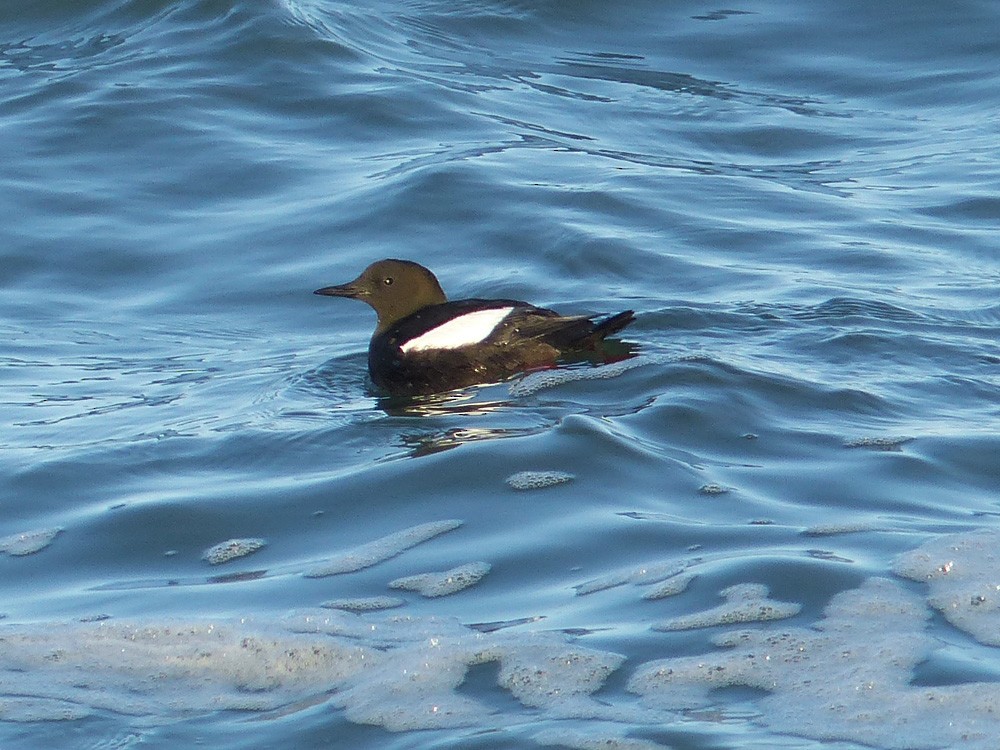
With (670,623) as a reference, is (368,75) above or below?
above

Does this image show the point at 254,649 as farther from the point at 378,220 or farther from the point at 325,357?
the point at 378,220

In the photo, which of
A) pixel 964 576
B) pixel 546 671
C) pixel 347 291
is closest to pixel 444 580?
pixel 546 671

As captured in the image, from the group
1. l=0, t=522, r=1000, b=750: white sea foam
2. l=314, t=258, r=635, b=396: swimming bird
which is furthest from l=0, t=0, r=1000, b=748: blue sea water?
l=314, t=258, r=635, b=396: swimming bird

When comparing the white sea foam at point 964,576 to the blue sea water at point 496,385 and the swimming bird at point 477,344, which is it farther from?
the swimming bird at point 477,344

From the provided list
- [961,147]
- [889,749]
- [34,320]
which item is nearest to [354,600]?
[889,749]

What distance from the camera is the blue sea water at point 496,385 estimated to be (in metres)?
4.55

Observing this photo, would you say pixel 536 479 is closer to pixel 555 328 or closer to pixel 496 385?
pixel 496 385

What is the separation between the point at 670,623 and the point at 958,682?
857mm

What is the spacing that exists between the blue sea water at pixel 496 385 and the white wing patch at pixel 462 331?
0.27 meters

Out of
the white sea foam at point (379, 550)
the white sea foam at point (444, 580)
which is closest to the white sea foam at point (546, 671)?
the white sea foam at point (444, 580)

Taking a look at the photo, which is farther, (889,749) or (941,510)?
(941,510)

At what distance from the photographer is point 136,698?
4.53 m

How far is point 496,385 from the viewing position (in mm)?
7914

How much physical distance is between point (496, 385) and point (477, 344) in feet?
0.73
